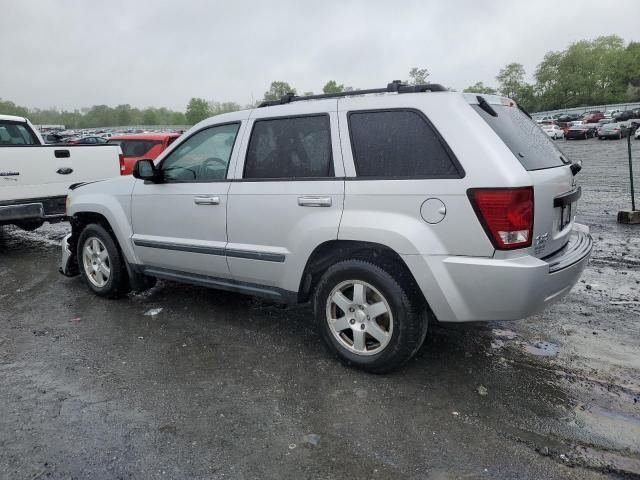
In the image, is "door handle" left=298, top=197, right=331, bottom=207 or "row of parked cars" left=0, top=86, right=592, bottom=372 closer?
"row of parked cars" left=0, top=86, right=592, bottom=372

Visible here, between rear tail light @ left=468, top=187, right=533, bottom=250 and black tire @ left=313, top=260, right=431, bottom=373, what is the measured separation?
0.67 meters

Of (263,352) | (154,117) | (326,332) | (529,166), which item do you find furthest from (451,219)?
(154,117)

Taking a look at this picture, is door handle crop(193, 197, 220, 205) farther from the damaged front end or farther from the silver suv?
the damaged front end

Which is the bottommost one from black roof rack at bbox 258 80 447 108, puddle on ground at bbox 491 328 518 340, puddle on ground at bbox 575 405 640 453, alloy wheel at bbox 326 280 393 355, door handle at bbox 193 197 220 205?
puddle on ground at bbox 575 405 640 453

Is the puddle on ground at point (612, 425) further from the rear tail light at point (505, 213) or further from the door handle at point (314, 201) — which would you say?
the door handle at point (314, 201)

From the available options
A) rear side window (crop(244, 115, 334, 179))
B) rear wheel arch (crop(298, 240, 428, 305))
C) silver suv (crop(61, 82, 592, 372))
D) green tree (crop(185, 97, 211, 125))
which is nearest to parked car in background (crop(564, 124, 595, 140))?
silver suv (crop(61, 82, 592, 372))

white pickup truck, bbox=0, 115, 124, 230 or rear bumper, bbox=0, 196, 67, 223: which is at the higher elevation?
white pickup truck, bbox=0, 115, 124, 230

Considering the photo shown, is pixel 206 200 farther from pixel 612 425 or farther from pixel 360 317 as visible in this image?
pixel 612 425

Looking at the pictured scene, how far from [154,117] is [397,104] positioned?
174 metres

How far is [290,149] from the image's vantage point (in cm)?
380

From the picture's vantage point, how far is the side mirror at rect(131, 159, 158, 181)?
4387 mm

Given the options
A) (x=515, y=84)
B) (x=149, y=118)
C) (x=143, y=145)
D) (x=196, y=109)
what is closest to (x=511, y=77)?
Answer: (x=515, y=84)

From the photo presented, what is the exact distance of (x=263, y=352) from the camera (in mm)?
3941

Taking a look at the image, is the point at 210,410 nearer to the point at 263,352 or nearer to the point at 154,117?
the point at 263,352
